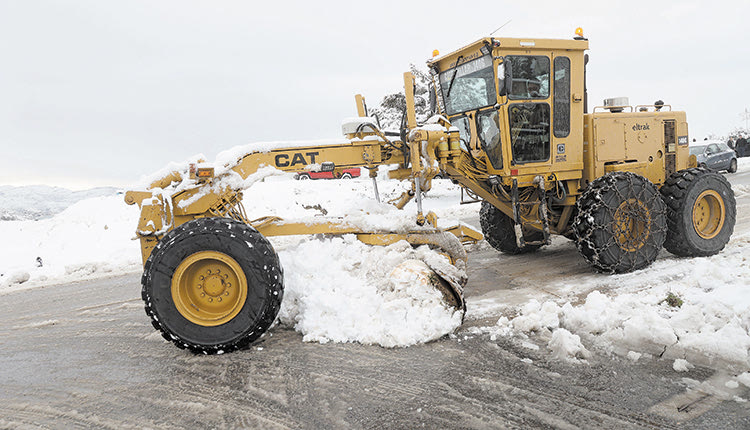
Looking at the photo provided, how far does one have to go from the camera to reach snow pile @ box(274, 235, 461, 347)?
3773 mm

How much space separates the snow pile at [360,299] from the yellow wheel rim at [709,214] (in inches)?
174

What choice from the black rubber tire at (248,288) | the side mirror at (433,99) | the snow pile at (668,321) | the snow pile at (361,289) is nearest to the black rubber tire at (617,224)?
the snow pile at (668,321)

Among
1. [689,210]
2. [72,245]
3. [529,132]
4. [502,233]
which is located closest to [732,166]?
[689,210]

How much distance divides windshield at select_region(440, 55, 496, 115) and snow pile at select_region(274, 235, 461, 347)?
2572 millimetres

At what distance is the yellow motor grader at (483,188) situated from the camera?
369 centimetres

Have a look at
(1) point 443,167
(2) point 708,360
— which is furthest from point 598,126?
(2) point 708,360

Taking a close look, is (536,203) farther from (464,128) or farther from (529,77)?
(529,77)

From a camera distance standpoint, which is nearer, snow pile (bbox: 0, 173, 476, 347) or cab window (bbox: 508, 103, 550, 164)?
snow pile (bbox: 0, 173, 476, 347)

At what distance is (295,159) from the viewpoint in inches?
180

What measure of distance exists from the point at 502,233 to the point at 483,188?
1438mm

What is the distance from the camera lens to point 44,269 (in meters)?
8.79

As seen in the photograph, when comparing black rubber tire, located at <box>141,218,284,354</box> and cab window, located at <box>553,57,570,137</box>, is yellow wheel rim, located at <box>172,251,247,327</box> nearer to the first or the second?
black rubber tire, located at <box>141,218,284,354</box>

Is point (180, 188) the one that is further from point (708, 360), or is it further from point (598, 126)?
point (598, 126)

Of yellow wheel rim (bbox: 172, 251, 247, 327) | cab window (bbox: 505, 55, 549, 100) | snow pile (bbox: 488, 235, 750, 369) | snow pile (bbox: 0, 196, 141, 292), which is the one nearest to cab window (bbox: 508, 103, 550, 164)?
cab window (bbox: 505, 55, 549, 100)
